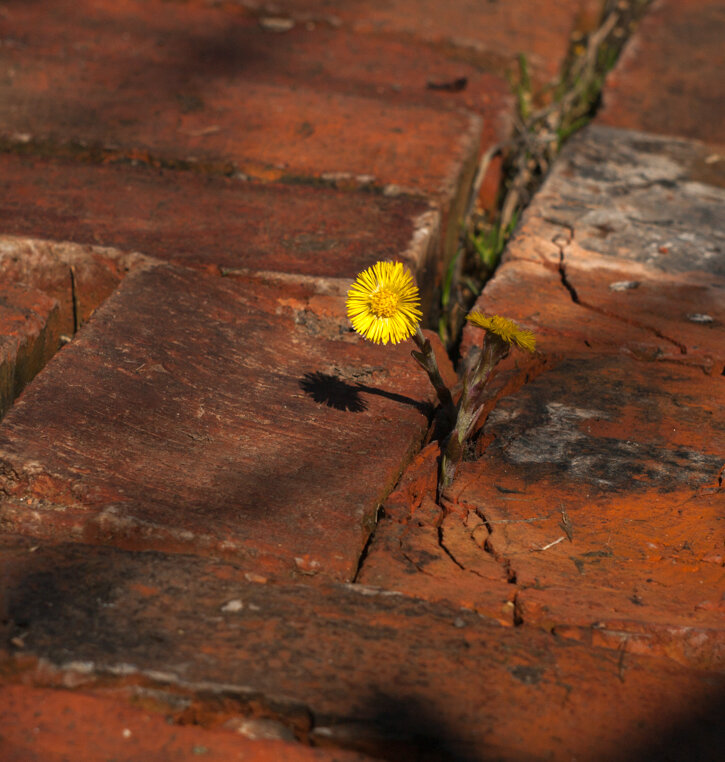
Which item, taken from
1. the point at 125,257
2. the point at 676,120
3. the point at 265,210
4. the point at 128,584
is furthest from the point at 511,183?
the point at 128,584

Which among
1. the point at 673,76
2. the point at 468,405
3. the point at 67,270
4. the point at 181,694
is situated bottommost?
the point at 67,270

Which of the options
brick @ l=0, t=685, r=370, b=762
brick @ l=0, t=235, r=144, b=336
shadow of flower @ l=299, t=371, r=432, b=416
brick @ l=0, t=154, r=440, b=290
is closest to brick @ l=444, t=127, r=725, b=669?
shadow of flower @ l=299, t=371, r=432, b=416

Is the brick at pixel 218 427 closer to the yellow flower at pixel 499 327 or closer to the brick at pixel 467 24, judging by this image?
the yellow flower at pixel 499 327

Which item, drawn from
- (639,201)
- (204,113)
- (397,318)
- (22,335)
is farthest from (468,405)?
(204,113)

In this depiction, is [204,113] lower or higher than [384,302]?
lower

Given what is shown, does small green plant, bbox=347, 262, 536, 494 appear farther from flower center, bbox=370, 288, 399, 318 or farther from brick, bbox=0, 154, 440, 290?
brick, bbox=0, 154, 440, 290

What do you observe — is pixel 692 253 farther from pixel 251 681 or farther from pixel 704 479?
pixel 251 681

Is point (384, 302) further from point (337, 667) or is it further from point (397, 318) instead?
point (337, 667)
